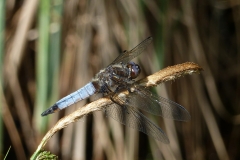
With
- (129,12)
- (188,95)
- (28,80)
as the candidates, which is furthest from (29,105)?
(188,95)

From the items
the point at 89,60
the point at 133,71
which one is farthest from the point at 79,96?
the point at 89,60

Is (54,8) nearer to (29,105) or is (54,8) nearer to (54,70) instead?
(54,70)

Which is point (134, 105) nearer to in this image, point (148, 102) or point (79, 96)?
point (148, 102)

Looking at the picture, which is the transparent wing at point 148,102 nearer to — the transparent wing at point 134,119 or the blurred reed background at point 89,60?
the transparent wing at point 134,119

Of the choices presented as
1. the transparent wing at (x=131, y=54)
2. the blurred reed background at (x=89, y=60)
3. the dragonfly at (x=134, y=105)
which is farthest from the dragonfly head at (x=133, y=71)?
the blurred reed background at (x=89, y=60)

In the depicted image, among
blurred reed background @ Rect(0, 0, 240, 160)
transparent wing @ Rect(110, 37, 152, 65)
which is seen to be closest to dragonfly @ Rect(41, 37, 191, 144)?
transparent wing @ Rect(110, 37, 152, 65)

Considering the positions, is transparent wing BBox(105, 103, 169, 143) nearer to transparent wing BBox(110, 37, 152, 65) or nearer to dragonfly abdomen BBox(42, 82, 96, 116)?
dragonfly abdomen BBox(42, 82, 96, 116)
